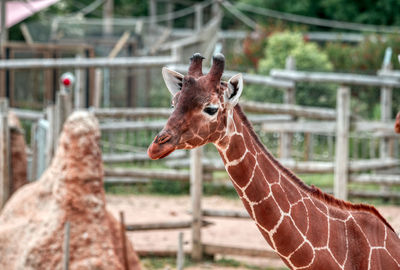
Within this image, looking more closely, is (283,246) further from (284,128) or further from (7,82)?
(7,82)

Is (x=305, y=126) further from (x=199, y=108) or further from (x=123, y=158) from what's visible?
(x=199, y=108)

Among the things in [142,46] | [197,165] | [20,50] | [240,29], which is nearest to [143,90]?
[142,46]

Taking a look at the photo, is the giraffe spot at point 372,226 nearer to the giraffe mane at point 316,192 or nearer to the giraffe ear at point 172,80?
the giraffe mane at point 316,192

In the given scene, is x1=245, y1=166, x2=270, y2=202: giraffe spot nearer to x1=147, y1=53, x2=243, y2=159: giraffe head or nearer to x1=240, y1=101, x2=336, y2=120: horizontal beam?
x1=147, y1=53, x2=243, y2=159: giraffe head

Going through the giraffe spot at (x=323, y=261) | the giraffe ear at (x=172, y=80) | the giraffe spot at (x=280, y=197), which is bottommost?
the giraffe spot at (x=323, y=261)

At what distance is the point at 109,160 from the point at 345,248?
27.5ft

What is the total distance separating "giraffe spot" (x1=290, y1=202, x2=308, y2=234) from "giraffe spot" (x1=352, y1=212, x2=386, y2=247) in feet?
1.02

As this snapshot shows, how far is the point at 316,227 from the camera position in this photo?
323 centimetres

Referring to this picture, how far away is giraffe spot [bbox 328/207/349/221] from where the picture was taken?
3.33 meters

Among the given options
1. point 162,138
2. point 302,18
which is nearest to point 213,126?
point 162,138

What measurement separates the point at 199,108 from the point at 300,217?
77 cm

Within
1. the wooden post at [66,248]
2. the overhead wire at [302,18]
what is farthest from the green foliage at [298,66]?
the wooden post at [66,248]

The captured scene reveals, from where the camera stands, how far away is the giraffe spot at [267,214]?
3.12m

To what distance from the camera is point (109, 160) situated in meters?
11.3
